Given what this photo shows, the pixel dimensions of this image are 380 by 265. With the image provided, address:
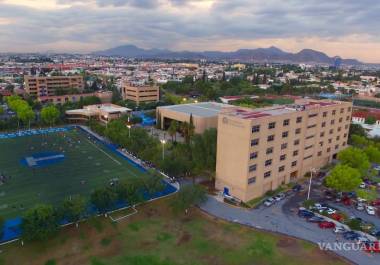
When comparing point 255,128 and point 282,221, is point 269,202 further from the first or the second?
point 255,128

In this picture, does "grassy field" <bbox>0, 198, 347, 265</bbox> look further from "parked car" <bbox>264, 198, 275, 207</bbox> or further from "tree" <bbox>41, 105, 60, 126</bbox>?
"tree" <bbox>41, 105, 60, 126</bbox>

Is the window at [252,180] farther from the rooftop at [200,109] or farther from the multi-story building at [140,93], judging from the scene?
the multi-story building at [140,93]

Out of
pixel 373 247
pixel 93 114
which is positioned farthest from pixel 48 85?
pixel 373 247

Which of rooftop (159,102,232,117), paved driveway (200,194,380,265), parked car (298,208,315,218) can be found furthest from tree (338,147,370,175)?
rooftop (159,102,232,117)

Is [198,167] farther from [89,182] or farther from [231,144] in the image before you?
[89,182]

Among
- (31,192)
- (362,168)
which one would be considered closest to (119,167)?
(31,192)

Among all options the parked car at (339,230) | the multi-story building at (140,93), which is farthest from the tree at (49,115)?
the parked car at (339,230)
